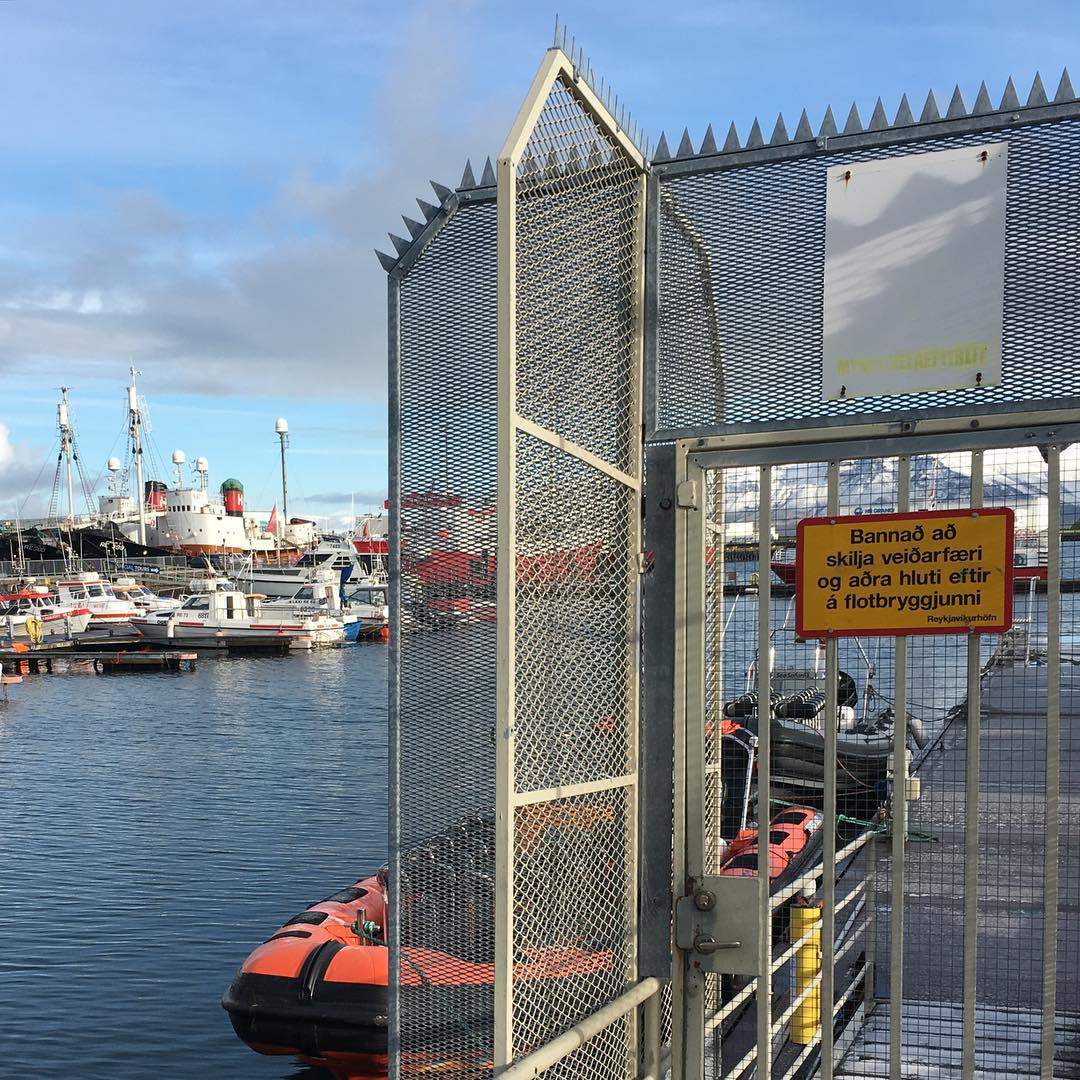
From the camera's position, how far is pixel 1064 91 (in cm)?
391

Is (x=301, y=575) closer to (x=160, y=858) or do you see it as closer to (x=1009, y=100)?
(x=160, y=858)

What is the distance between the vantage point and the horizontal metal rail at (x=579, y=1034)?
3410mm

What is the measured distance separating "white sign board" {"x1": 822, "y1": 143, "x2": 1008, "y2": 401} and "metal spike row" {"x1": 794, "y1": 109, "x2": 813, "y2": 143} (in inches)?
6.2

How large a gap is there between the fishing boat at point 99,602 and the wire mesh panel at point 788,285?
59.8m

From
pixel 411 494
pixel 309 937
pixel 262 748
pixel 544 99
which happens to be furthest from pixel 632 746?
pixel 262 748

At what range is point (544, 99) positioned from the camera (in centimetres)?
363

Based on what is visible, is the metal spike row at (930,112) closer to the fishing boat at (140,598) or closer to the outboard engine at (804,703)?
the outboard engine at (804,703)

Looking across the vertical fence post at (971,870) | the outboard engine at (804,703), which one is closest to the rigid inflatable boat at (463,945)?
the vertical fence post at (971,870)

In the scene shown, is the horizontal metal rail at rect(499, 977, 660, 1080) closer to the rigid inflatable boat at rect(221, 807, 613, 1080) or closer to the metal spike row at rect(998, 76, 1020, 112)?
the rigid inflatable boat at rect(221, 807, 613, 1080)

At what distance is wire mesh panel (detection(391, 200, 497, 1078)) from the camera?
4.39m

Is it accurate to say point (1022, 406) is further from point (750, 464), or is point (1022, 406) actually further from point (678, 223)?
point (678, 223)

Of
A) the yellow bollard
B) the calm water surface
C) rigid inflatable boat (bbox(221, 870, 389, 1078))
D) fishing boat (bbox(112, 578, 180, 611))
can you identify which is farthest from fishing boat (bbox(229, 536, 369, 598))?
the yellow bollard

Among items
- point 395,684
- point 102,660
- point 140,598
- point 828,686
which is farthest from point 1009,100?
point 140,598

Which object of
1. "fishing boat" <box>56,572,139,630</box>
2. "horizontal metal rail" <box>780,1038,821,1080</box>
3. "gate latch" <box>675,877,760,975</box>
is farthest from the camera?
"fishing boat" <box>56,572,139,630</box>
